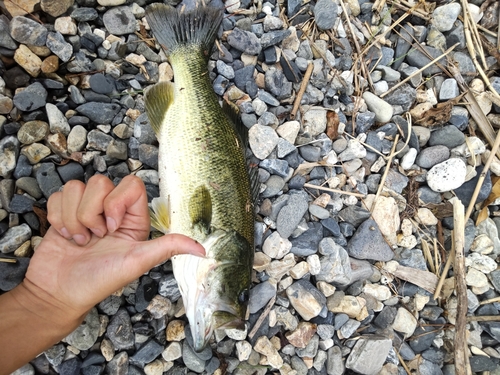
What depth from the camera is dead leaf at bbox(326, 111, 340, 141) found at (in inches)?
151

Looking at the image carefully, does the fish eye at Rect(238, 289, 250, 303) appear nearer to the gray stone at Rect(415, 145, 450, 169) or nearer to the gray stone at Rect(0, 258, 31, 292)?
the gray stone at Rect(0, 258, 31, 292)

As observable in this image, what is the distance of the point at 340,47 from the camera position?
4.08 metres

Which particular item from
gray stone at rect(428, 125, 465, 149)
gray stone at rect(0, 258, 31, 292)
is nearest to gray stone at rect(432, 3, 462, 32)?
gray stone at rect(428, 125, 465, 149)

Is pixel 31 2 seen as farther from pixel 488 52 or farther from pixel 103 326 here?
pixel 488 52

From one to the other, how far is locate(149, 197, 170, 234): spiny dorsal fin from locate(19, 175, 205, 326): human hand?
430 millimetres

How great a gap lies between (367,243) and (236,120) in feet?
5.58

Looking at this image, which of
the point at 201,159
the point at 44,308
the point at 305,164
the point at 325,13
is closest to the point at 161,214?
the point at 201,159

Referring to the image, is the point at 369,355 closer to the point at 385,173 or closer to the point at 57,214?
the point at 385,173

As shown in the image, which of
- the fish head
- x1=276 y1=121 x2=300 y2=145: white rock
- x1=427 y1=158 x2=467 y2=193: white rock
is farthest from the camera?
x1=427 y1=158 x2=467 y2=193: white rock

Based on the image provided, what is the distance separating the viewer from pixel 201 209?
290 centimetres

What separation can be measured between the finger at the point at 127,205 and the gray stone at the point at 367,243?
6.70 ft

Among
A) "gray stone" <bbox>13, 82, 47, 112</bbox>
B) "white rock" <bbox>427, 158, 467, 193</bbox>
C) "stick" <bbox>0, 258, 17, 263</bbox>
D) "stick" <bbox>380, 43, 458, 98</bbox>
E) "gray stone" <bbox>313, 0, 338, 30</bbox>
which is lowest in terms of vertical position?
"white rock" <bbox>427, 158, 467, 193</bbox>

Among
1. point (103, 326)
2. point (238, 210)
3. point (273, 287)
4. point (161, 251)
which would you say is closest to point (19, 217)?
point (103, 326)

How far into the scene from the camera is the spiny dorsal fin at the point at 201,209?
2885 mm
